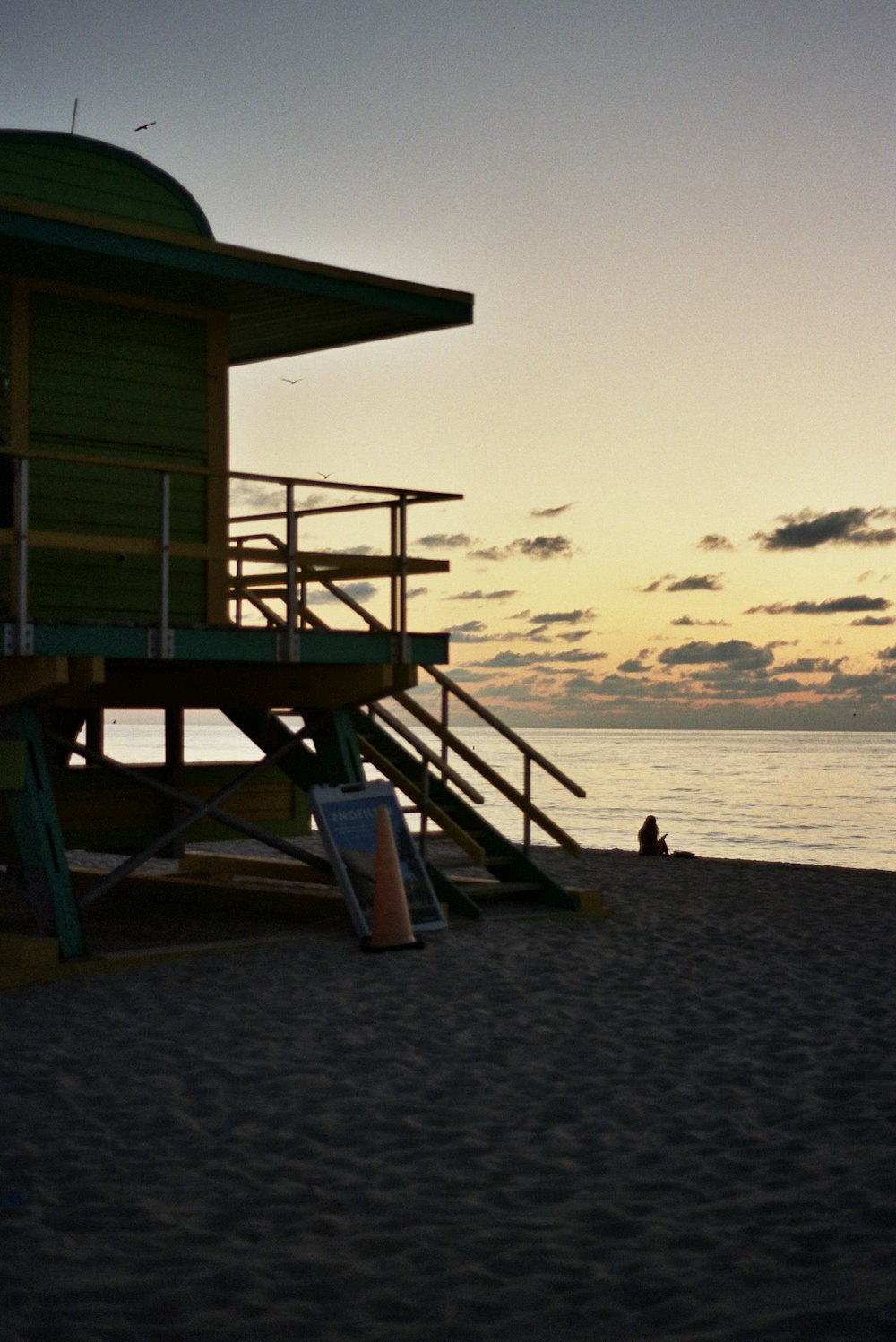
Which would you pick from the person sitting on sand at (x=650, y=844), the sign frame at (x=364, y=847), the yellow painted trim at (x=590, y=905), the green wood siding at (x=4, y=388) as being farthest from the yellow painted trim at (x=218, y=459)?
the person sitting on sand at (x=650, y=844)

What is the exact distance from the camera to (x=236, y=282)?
12367 millimetres

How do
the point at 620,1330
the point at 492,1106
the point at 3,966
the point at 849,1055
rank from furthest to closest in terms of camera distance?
the point at 3,966, the point at 849,1055, the point at 492,1106, the point at 620,1330

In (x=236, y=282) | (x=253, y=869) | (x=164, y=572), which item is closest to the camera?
(x=164, y=572)

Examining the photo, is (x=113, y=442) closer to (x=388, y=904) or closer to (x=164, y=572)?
(x=164, y=572)

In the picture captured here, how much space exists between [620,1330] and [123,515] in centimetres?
920

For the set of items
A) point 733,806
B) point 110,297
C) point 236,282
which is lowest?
point 733,806

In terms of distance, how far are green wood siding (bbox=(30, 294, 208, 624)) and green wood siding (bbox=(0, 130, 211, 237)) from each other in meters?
0.76

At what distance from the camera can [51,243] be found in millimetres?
11070

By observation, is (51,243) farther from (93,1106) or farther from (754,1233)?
(754,1233)

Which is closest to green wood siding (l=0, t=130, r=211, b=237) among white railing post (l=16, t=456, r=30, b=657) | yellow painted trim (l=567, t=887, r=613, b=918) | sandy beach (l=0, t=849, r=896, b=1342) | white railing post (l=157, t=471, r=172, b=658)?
white railing post (l=157, t=471, r=172, b=658)

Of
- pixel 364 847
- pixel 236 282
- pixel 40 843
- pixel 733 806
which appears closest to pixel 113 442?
pixel 236 282

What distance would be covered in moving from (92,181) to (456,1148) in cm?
881

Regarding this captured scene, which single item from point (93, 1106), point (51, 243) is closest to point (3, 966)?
point (93, 1106)

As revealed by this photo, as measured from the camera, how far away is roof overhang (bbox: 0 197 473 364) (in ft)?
36.8
